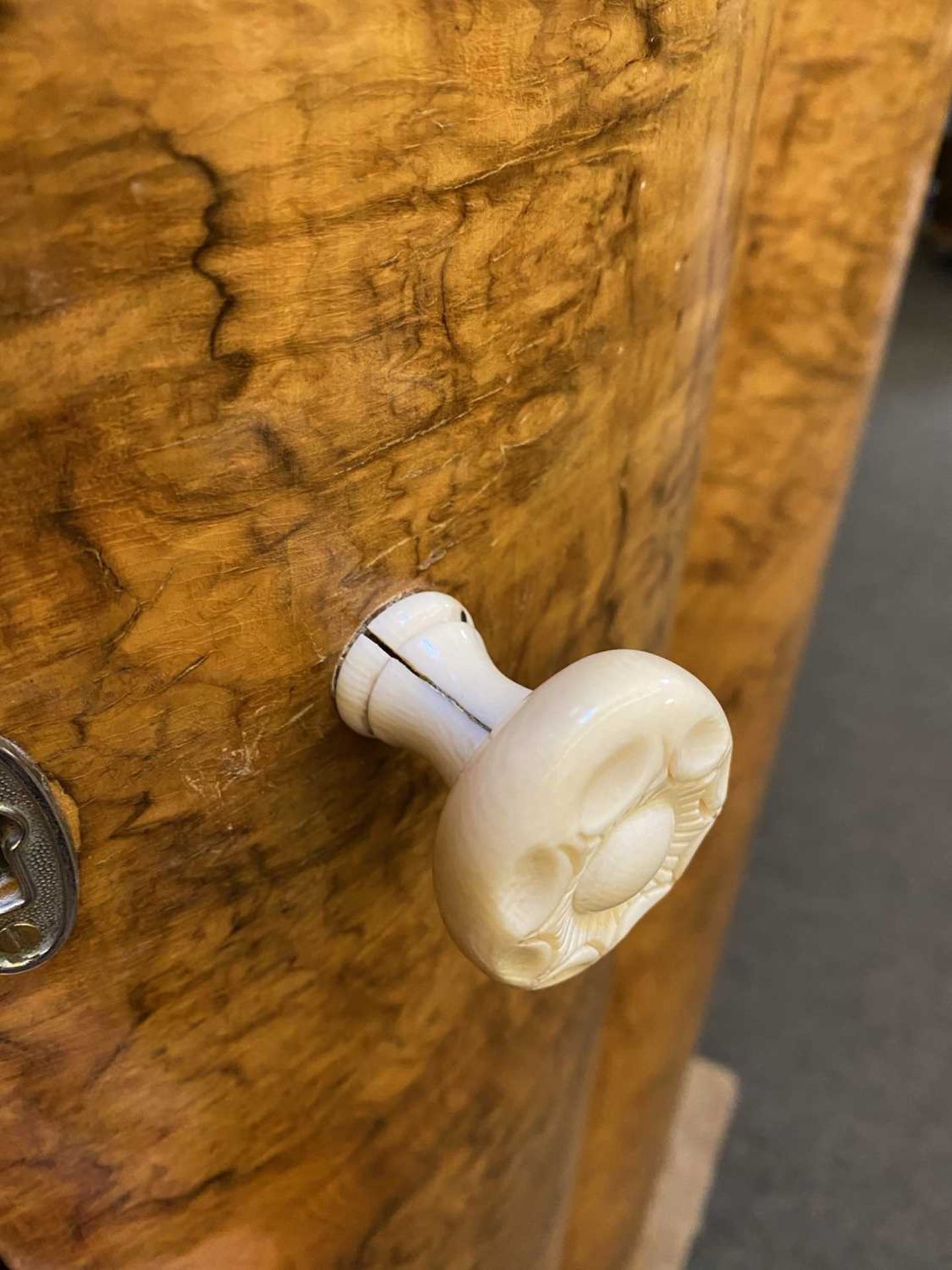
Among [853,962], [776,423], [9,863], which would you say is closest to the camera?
[9,863]

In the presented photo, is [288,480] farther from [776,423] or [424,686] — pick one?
[776,423]

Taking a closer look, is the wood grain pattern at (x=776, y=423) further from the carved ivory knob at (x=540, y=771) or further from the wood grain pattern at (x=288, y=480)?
the carved ivory knob at (x=540, y=771)

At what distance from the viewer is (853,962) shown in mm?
1296

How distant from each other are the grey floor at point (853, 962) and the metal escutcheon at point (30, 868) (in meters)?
1.02

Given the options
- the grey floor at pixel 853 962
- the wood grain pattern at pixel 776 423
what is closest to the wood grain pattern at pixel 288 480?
the wood grain pattern at pixel 776 423

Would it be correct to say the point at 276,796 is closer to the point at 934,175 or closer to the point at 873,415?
the point at 873,415

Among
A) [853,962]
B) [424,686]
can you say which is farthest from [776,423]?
[853,962]

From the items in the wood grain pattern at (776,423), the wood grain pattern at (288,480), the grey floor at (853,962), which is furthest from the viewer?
the grey floor at (853,962)

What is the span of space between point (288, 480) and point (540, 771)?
0.08 meters

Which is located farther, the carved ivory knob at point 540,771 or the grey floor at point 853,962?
the grey floor at point 853,962

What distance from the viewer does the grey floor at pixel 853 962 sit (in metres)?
1.09

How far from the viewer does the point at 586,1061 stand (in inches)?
21.3

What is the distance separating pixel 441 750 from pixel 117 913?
83 millimetres

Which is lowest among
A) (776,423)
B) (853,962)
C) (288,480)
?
(853,962)
